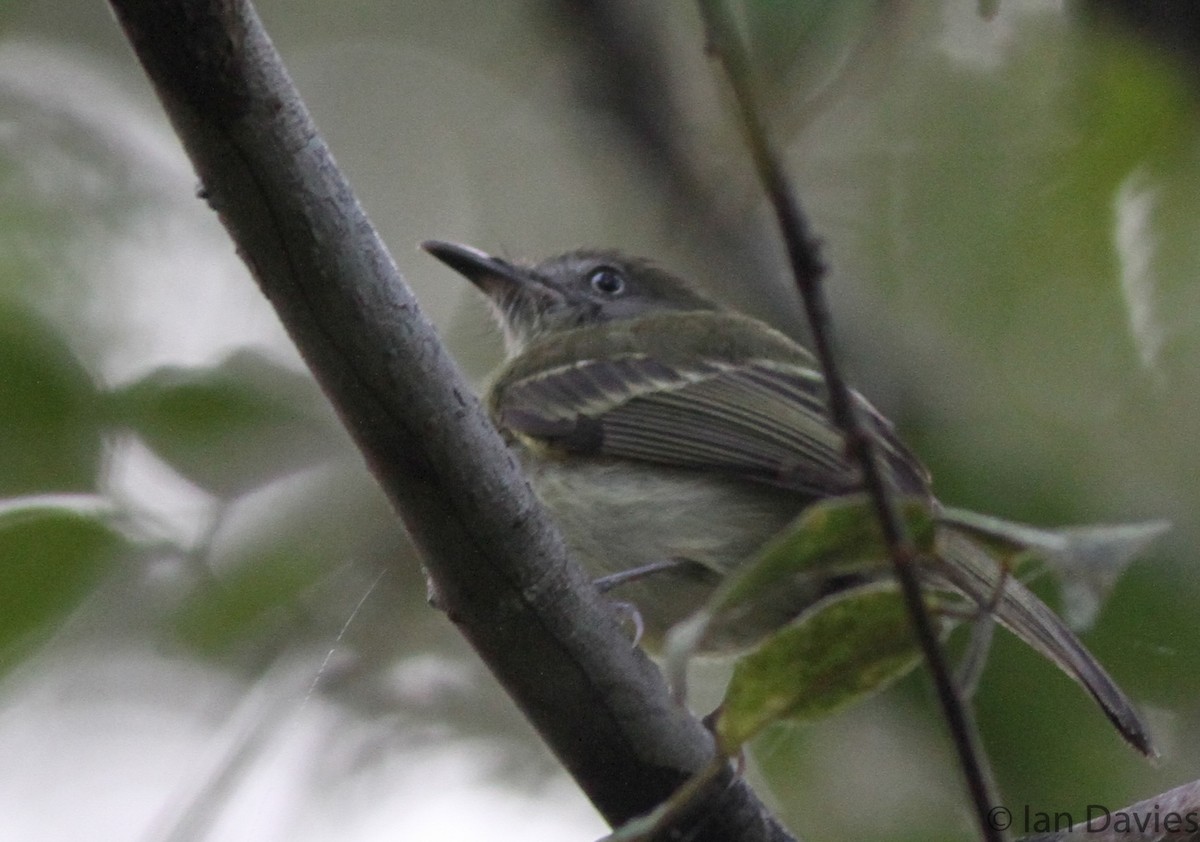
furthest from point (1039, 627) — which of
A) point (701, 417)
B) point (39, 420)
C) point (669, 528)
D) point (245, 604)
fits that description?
point (39, 420)

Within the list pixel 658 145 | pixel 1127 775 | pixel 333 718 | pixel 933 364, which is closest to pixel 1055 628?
pixel 1127 775

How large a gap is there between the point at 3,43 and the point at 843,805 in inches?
168

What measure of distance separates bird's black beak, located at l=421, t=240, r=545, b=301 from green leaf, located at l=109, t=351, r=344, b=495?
2.97ft

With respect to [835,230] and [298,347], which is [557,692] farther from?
[835,230]

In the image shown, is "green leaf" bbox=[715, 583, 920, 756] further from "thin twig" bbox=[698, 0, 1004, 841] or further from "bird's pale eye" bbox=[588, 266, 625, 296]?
"bird's pale eye" bbox=[588, 266, 625, 296]

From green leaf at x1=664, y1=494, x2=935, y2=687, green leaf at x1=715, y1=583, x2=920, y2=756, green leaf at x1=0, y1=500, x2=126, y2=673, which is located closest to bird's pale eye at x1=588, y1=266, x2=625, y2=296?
green leaf at x1=0, y1=500, x2=126, y2=673

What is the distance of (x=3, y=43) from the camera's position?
6242 mm

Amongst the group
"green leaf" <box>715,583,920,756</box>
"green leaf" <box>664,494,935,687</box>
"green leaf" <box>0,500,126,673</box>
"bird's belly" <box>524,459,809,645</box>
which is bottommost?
"bird's belly" <box>524,459,809,645</box>

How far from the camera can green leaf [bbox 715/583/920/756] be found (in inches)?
81.0

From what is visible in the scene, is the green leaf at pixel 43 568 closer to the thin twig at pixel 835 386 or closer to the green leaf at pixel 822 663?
the green leaf at pixel 822 663

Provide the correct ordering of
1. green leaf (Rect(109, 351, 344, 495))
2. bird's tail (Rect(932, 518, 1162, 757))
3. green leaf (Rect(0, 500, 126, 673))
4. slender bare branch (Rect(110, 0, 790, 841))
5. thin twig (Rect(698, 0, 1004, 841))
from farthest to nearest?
green leaf (Rect(109, 351, 344, 495)), green leaf (Rect(0, 500, 126, 673)), bird's tail (Rect(932, 518, 1162, 757)), slender bare branch (Rect(110, 0, 790, 841)), thin twig (Rect(698, 0, 1004, 841))

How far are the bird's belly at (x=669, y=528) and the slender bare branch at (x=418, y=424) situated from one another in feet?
2.68

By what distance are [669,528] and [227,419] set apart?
125cm

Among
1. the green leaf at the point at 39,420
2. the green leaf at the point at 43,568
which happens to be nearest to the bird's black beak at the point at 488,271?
the green leaf at the point at 39,420
